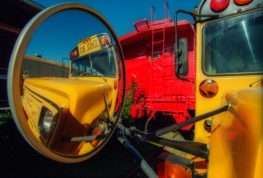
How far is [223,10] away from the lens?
6.82ft

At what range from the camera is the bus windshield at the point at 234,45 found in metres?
1.93

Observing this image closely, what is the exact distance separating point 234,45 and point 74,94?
1735 millimetres

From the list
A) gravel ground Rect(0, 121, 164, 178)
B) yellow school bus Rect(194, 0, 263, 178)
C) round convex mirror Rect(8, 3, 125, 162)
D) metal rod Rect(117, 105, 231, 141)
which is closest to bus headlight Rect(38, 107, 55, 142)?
round convex mirror Rect(8, 3, 125, 162)

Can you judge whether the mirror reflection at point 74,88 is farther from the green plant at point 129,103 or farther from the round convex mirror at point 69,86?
the green plant at point 129,103

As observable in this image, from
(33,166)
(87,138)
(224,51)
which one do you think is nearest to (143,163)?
(87,138)

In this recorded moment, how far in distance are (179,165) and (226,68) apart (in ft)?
3.99

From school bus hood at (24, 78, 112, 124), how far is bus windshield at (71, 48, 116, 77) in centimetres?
8

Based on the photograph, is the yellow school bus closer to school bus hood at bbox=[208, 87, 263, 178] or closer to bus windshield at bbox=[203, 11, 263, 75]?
bus windshield at bbox=[203, 11, 263, 75]

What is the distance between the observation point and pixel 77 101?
88 cm

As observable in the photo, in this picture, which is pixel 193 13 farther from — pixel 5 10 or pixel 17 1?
pixel 5 10

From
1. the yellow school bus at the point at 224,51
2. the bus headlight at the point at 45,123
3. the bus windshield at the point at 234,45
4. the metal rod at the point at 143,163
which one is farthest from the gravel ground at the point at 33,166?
the bus headlight at the point at 45,123

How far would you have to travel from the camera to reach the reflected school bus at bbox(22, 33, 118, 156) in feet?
2.81

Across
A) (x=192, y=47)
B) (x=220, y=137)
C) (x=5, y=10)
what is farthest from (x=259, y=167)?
(x=5, y=10)

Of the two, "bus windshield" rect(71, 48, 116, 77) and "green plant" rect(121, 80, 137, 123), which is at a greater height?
"bus windshield" rect(71, 48, 116, 77)
